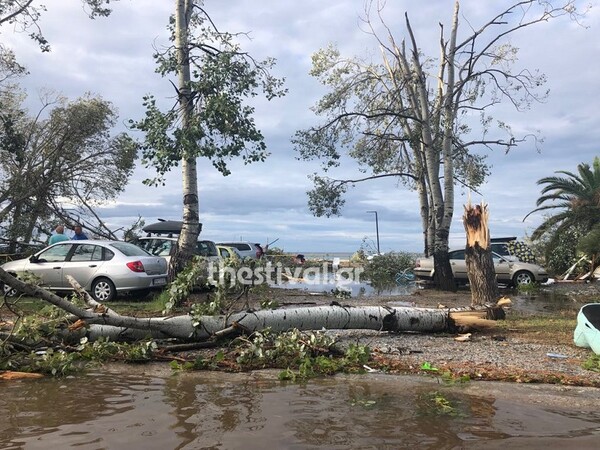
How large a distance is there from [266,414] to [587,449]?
2.33 metres

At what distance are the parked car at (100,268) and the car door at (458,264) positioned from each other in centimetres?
1129

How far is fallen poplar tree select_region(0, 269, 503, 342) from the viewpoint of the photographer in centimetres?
672

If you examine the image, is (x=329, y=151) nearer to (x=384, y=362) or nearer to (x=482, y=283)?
(x=482, y=283)

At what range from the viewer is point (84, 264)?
12.7 meters

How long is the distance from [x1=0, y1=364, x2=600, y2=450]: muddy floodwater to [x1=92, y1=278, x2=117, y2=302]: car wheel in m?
7.03

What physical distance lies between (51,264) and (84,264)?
908 millimetres

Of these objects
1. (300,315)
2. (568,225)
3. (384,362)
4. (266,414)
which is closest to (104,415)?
(266,414)

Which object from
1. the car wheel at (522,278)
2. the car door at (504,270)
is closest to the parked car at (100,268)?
the car door at (504,270)

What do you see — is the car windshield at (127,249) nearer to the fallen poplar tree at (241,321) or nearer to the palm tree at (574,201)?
the fallen poplar tree at (241,321)

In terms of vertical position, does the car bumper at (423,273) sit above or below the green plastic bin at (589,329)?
above

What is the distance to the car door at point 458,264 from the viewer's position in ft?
65.3

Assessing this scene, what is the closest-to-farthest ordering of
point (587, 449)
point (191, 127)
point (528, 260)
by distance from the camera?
point (587, 449)
point (191, 127)
point (528, 260)

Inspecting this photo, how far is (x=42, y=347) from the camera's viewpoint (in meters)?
6.46

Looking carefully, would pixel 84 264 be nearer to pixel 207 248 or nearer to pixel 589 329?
pixel 207 248
